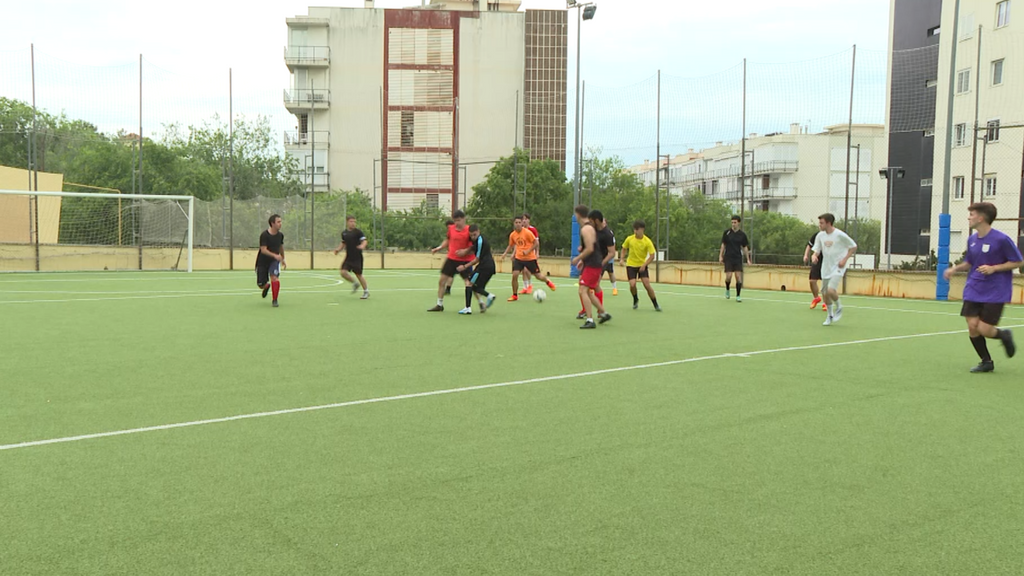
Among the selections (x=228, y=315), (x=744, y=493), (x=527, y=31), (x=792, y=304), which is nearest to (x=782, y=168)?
(x=527, y=31)

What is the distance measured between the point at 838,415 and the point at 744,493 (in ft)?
8.11

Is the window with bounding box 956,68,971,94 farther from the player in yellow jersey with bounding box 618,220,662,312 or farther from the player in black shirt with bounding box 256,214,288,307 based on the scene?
the player in black shirt with bounding box 256,214,288,307

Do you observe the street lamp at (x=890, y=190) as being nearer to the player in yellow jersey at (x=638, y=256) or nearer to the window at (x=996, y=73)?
the window at (x=996, y=73)

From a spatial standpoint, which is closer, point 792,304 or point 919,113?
point 792,304

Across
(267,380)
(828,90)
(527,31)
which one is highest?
(527,31)

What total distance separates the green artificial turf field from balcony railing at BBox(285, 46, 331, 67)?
171 ft

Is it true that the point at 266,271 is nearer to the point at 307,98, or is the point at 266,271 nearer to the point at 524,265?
the point at 524,265

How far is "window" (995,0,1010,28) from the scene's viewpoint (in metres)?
42.5

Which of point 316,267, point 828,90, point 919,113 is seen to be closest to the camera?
point 828,90

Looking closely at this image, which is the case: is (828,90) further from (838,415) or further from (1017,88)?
(838,415)

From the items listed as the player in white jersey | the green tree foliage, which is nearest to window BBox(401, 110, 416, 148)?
the green tree foliage

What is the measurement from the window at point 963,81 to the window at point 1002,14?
2869 mm

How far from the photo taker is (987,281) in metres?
9.19

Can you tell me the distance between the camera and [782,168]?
87.6 metres
